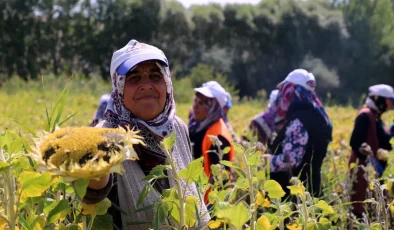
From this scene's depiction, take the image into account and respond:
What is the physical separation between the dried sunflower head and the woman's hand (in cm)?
9

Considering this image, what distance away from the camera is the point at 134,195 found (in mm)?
1627

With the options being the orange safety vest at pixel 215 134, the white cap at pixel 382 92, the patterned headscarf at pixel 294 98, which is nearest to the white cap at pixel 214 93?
the orange safety vest at pixel 215 134

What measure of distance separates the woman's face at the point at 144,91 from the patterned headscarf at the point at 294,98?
69.4 inches

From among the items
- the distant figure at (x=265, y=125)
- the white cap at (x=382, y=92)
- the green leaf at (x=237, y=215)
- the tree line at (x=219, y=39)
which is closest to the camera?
the green leaf at (x=237, y=215)

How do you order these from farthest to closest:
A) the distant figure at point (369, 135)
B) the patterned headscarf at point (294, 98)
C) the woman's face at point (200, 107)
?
1. the distant figure at point (369, 135)
2. the woman's face at point (200, 107)
3. the patterned headscarf at point (294, 98)

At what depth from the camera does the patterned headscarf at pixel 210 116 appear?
167 inches

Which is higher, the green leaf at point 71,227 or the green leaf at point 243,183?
the green leaf at point 243,183

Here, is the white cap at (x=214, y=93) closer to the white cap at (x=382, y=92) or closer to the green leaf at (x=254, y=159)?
the white cap at (x=382, y=92)

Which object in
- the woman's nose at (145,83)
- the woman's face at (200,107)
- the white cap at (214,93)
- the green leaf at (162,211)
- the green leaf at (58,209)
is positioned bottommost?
the woman's face at (200,107)

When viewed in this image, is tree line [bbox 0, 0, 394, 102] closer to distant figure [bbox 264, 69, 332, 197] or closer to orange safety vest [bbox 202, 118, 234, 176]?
orange safety vest [bbox 202, 118, 234, 176]

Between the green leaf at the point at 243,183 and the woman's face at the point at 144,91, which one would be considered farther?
the woman's face at the point at 144,91

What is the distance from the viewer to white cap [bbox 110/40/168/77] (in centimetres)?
175

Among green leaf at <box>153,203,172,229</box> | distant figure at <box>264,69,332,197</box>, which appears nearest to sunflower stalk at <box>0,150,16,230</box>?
green leaf at <box>153,203,172,229</box>

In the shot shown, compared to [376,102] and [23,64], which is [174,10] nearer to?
[23,64]
